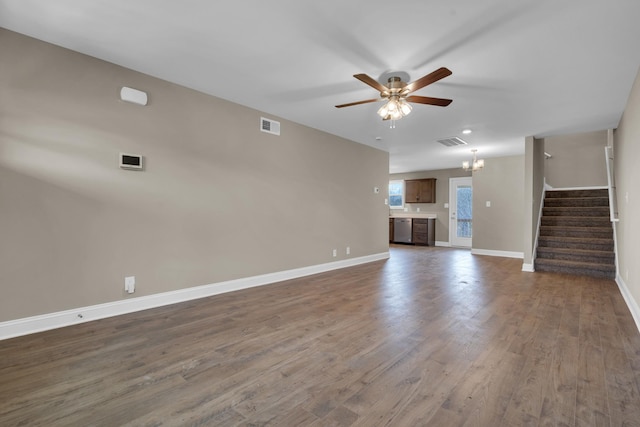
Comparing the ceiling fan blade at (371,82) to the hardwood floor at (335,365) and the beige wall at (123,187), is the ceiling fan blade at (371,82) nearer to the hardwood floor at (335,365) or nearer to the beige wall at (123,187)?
the beige wall at (123,187)

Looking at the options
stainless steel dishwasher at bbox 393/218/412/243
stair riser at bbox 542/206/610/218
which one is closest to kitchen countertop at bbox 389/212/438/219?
stainless steel dishwasher at bbox 393/218/412/243

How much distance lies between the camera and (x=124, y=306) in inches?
121

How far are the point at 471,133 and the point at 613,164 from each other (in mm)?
2625

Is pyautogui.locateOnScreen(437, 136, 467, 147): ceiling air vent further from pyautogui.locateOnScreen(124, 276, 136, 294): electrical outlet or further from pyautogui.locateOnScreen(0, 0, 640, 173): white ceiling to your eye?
pyautogui.locateOnScreen(124, 276, 136, 294): electrical outlet

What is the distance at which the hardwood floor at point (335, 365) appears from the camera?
1603 millimetres

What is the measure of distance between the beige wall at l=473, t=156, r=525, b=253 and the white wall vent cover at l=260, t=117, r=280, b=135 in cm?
585

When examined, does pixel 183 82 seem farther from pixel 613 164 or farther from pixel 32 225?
pixel 613 164

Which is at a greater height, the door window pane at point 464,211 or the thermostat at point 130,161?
the thermostat at point 130,161

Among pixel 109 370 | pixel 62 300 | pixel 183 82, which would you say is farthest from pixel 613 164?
pixel 62 300

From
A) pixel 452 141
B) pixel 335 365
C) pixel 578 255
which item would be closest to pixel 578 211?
pixel 578 255

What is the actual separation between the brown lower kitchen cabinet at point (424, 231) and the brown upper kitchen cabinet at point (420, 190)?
0.69 metres

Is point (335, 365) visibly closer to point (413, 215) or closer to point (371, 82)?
point (371, 82)

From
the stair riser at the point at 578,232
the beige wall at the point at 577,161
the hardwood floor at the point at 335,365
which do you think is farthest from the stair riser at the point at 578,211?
the hardwood floor at the point at 335,365

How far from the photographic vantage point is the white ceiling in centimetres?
220
